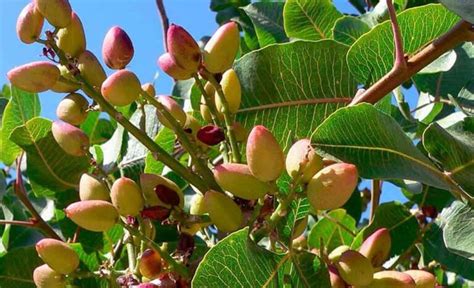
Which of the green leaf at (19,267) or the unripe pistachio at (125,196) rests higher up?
the unripe pistachio at (125,196)

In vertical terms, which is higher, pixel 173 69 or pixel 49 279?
pixel 173 69

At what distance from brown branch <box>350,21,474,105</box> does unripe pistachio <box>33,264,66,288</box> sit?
16.4 inches

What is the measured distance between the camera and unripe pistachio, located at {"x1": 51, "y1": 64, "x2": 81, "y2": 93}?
0.91m

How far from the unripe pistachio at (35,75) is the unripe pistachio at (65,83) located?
1cm

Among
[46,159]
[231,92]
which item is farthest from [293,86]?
[46,159]

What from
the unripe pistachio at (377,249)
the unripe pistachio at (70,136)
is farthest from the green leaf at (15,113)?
the unripe pistachio at (377,249)

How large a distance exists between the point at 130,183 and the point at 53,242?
0.42ft

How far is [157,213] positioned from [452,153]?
0.35 m

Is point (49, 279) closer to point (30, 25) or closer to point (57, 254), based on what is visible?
point (57, 254)

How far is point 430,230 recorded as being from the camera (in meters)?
1.32

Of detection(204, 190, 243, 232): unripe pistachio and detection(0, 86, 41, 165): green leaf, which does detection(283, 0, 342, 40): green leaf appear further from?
detection(204, 190, 243, 232): unripe pistachio

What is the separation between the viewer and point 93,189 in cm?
93

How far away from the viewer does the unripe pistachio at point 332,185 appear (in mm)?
784

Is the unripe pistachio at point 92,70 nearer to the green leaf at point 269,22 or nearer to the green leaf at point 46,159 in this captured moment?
the green leaf at point 46,159
